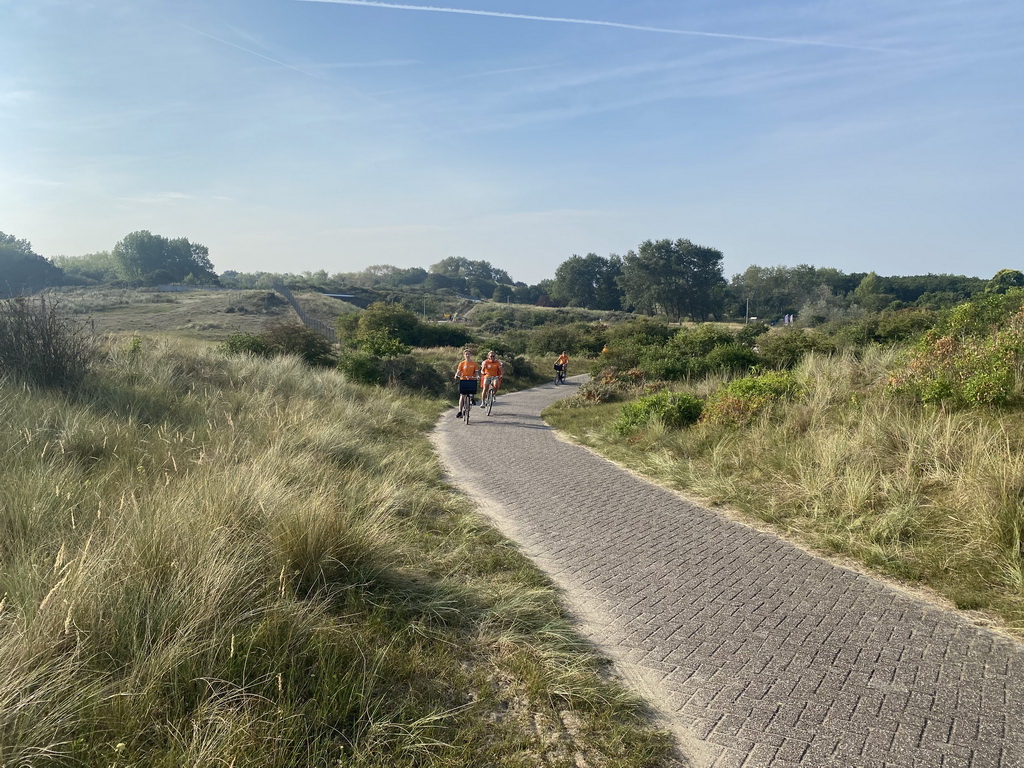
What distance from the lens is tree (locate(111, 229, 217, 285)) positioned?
11856cm

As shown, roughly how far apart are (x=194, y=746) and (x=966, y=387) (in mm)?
8410

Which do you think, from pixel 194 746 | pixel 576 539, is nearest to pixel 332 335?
pixel 576 539

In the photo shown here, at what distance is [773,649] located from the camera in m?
3.63

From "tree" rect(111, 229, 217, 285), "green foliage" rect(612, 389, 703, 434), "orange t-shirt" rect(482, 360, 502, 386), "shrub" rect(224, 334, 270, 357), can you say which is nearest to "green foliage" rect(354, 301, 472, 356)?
"shrub" rect(224, 334, 270, 357)

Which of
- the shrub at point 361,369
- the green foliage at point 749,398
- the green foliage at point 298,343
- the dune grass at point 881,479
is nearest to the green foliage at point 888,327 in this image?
the green foliage at point 749,398

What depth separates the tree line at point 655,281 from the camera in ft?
252

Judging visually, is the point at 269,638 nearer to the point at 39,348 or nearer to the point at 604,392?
the point at 39,348

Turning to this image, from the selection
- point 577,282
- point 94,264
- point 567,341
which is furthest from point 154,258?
point 567,341

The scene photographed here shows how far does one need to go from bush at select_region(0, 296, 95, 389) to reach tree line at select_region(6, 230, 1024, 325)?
62.6 meters

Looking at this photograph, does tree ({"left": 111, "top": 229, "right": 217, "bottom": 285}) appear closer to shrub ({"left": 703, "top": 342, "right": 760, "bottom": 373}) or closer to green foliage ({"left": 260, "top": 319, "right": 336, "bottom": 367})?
green foliage ({"left": 260, "top": 319, "right": 336, "bottom": 367})

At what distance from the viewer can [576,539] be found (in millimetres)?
5766

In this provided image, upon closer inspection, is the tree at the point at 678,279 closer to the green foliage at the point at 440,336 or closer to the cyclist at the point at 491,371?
the green foliage at the point at 440,336

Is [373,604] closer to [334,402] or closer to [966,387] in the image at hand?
[966,387]

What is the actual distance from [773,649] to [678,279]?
318 ft
